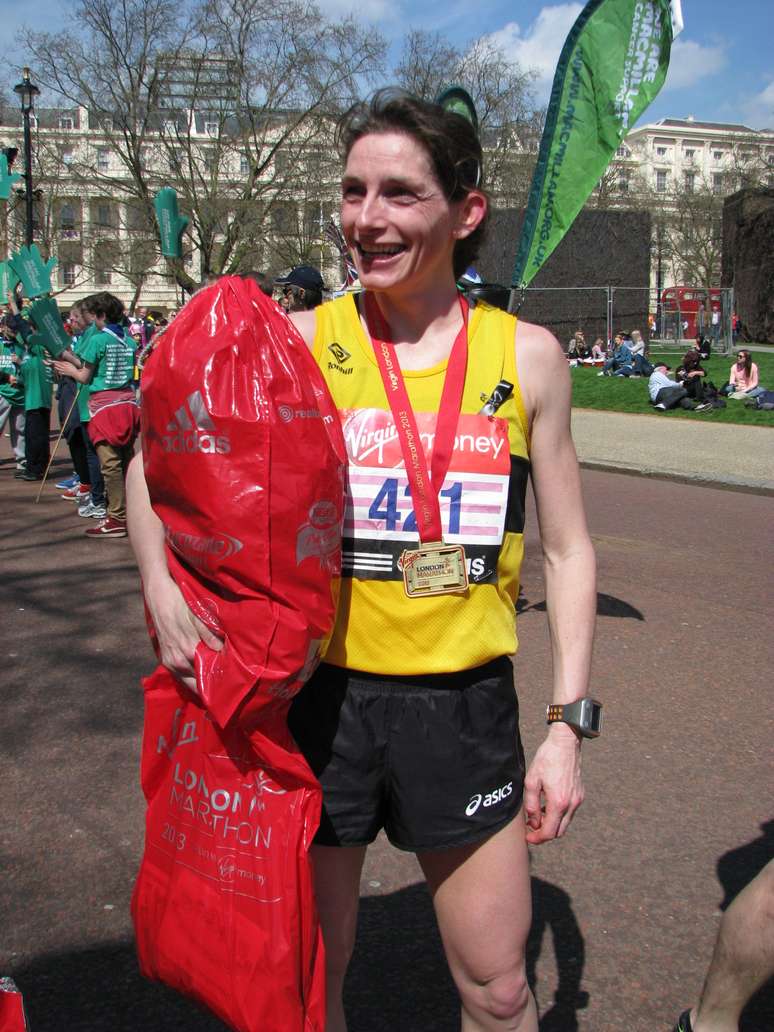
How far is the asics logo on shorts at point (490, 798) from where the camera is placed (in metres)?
1.82

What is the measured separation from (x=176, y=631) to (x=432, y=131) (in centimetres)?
99

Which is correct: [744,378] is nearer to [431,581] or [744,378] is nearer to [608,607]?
[608,607]

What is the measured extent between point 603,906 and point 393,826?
153cm

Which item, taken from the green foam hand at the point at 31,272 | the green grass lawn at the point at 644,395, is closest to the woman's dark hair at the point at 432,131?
the green foam hand at the point at 31,272

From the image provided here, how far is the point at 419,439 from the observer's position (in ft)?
5.92

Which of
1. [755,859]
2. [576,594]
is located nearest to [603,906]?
[755,859]

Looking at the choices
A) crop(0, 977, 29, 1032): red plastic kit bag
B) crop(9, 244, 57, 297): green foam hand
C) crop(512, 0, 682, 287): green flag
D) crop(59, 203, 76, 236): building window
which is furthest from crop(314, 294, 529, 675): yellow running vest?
crop(59, 203, 76, 236): building window

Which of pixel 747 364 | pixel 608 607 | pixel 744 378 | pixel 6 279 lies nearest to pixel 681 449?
pixel 747 364

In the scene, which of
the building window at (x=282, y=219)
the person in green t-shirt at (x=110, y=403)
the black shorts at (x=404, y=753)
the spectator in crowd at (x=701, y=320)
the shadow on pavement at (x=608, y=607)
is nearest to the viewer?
the black shorts at (x=404, y=753)

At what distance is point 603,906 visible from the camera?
3109 millimetres

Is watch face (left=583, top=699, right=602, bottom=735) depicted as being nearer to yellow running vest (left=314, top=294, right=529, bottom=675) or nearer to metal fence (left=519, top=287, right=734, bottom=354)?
yellow running vest (left=314, top=294, right=529, bottom=675)

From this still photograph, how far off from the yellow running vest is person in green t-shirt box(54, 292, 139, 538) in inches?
282

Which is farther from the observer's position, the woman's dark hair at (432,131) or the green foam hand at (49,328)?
the green foam hand at (49,328)

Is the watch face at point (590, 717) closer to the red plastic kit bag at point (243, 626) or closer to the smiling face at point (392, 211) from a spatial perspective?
the red plastic kit bag at point (243, 626)
